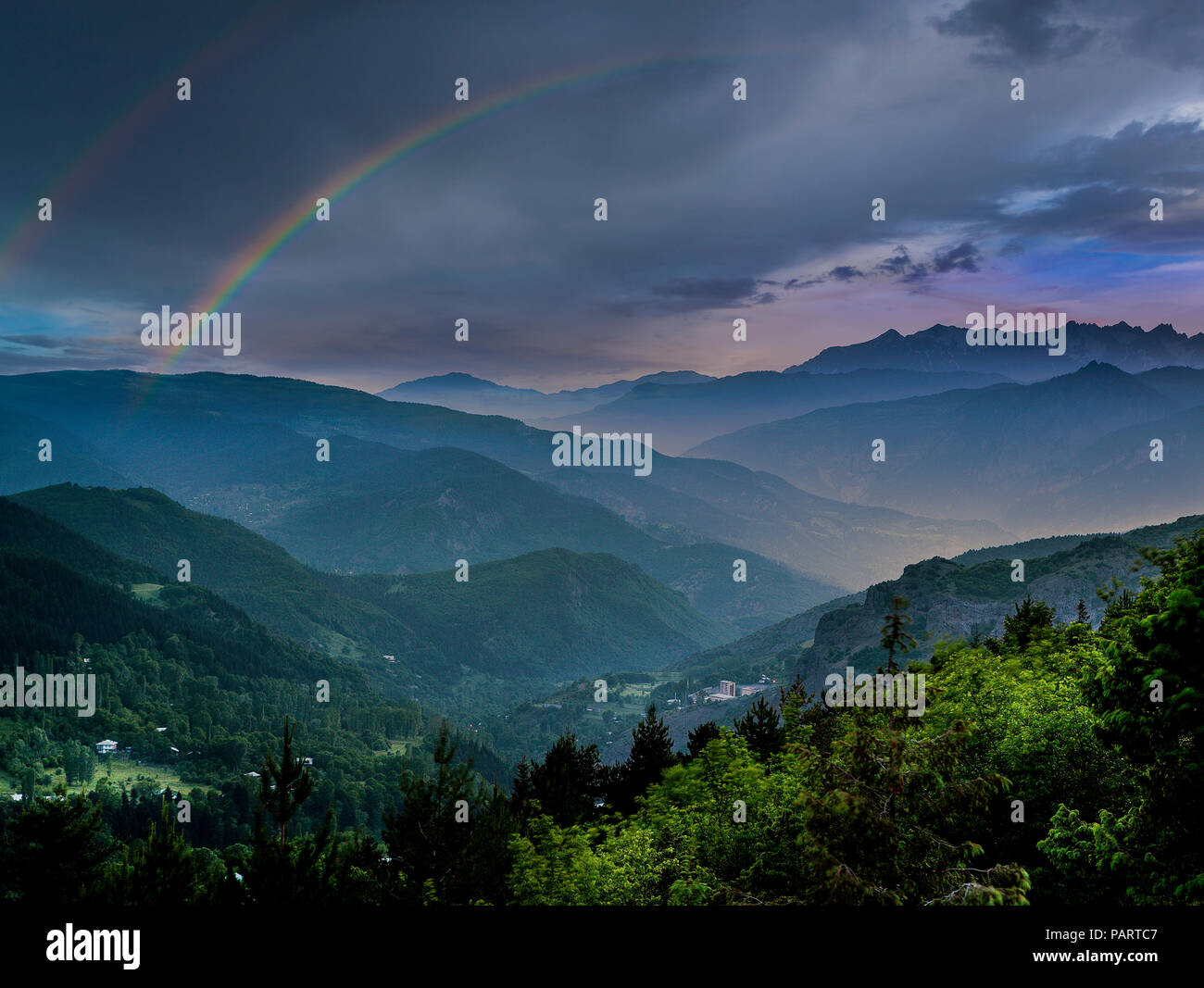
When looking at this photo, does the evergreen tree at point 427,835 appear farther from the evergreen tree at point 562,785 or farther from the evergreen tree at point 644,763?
the evergreen tree at point 644,763

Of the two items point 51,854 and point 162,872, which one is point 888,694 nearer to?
point 162,872

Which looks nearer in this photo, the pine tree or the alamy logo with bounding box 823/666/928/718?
Result: the alamy logo with bounding box 823/666/928/718

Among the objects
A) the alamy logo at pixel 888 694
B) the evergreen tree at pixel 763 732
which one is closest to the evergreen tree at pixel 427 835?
the alamy logo at pixel 888 694
